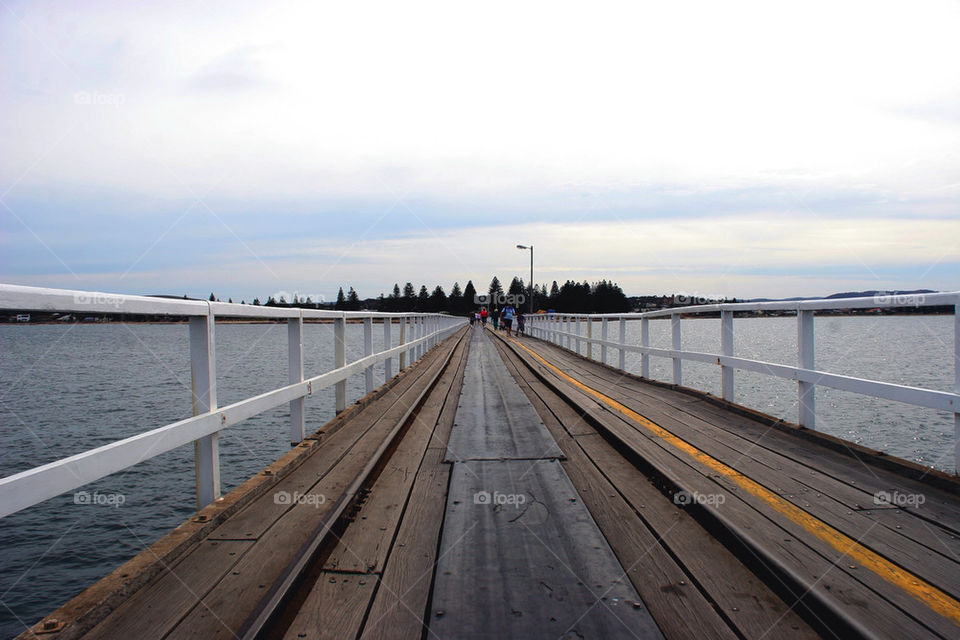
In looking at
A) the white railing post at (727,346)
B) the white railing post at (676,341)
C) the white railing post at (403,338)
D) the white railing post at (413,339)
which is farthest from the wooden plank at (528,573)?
the white railing post at (413,339)

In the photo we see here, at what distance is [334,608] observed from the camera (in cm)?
283

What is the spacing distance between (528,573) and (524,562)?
143 mm

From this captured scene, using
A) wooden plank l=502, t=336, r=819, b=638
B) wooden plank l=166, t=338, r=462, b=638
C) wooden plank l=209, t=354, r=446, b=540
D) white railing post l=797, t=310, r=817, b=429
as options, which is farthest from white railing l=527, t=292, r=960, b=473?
wooden plank l=209, t=354, r=446, b=540

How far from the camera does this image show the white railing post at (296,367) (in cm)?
589

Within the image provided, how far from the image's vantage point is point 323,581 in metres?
3.11

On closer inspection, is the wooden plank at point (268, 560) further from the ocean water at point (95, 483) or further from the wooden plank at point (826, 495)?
the wooden plank at point (826, 495)

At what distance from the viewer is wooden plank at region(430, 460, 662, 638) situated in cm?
270

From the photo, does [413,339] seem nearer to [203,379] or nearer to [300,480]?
[300,480]

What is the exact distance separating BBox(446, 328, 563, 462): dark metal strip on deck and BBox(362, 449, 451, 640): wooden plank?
1.14 m

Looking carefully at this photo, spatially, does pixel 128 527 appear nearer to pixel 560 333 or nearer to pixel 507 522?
pixel 507 522

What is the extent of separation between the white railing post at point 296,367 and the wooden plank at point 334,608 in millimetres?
2973

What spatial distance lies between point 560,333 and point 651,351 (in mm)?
12016

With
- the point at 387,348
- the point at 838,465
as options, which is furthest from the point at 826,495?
the point at 387,348

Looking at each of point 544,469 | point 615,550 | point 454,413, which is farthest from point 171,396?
point 615,550
